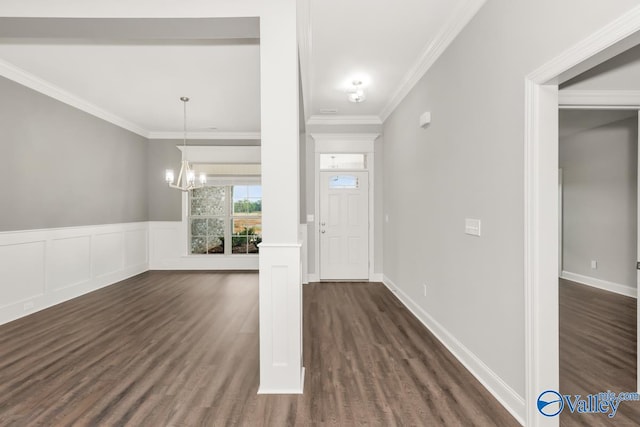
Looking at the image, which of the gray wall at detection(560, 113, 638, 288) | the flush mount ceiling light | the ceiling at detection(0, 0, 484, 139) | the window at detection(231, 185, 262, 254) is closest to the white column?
the ceiling at detection(0, 0, 484, 139)

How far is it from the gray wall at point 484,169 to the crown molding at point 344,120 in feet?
5.52

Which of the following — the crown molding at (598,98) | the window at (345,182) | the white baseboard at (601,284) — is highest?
the crown molding at (598,98)

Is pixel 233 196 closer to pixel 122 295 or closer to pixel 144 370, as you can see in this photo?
pixel 122 295

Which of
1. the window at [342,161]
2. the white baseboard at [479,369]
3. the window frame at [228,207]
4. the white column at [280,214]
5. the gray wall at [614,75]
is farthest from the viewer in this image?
the window frame at [228,207]

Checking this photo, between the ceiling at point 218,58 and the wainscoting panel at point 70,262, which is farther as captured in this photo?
the wainscoting panel at point 70,262

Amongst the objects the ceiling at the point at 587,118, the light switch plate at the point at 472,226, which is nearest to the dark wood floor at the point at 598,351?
the light switch plate at the point at 472,226

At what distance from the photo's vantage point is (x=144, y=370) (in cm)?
244

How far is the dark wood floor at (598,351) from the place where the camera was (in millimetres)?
1894

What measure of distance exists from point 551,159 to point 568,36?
588 mm

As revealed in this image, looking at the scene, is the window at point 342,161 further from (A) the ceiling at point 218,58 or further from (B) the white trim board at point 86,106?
(B) the white trim board at point 86,106

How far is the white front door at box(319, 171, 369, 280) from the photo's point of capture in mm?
5391

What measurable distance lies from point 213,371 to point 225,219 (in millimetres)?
4388

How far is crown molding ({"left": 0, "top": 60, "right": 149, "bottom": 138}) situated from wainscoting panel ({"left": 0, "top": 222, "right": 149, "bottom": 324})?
5.64ft

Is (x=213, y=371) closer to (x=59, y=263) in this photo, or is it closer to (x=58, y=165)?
(x=59, y=263)
